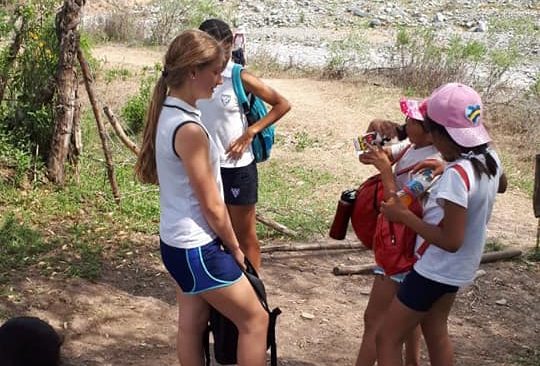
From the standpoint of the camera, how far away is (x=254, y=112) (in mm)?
4254

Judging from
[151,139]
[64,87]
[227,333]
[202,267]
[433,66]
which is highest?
[151,139]

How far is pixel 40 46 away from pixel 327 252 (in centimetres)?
279

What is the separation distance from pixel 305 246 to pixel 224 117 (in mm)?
1975

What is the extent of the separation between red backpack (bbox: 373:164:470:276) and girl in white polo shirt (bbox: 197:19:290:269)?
106 centimetres

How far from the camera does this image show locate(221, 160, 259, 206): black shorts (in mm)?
4207

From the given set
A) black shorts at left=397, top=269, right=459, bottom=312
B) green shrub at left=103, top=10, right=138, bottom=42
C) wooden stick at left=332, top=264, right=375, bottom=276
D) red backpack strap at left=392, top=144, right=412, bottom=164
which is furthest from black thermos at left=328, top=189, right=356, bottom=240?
green shrub at left=103, top=10, right=138, bottom=42

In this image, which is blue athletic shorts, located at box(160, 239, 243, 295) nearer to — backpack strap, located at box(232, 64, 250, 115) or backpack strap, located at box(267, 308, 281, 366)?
backpack strap, located at box(267, 308, 281, 366)

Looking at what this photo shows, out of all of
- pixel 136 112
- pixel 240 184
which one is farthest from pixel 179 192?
pixel 136 112

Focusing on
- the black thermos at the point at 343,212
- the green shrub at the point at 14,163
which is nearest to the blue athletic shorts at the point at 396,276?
the black thermos at the point at 343,212

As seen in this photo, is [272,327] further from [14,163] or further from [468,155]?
[14,163]

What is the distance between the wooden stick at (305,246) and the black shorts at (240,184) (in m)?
1.54

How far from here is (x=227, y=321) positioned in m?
3.33

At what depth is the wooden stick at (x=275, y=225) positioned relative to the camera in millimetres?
6047

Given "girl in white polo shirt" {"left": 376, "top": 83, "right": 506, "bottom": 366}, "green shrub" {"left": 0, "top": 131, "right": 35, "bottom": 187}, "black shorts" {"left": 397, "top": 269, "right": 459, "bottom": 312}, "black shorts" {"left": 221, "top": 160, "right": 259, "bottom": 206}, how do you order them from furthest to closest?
"green shrub" {"left": 0, "top": 131, "right": 35, "bottom": 187}
"black shorts" {"left": 221, "top": 160, "right": 259, "bottom": 206}
"black shorts" {"left": 397, "top": 269, "right": 459, "bottom": 312}
"girl in white polo shirt" {"left": 376, "top": 83, "right": 506, "bottom": 366}
